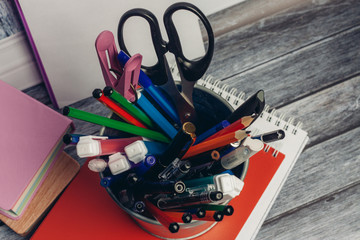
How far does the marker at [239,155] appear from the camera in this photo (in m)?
0.33

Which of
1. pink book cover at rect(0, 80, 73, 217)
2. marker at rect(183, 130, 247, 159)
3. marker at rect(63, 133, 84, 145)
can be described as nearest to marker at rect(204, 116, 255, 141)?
A: marker at rect(183, 130, 247, 159)

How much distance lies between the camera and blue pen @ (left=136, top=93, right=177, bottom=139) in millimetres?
375

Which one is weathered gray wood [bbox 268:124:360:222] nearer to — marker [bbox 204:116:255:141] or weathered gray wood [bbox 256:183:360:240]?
weathered gray wood [bbox 256:183:360:240]

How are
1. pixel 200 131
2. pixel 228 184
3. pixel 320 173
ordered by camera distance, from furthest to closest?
pixel 320 173
pixel 200 131
pixel 228 184

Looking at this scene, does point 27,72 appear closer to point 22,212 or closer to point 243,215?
point 22,212

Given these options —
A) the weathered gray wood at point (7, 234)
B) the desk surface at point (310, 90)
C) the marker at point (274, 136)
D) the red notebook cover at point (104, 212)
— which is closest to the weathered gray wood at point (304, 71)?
the desk surface at point (310, 90)

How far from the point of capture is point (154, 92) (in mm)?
386

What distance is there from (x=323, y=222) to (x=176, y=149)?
0.29m

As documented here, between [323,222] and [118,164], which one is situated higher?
[118,164]

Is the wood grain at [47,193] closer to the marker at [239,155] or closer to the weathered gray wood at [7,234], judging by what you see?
the weathered gray wood at [7,234]

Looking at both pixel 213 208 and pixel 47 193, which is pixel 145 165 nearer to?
pixel 213 208

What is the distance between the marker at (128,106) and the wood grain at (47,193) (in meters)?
0.17

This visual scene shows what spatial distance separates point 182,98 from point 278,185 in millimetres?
165

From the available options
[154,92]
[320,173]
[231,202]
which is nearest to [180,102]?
[154,92]
